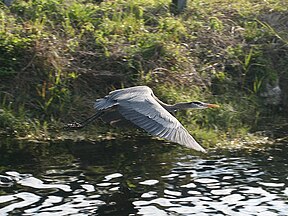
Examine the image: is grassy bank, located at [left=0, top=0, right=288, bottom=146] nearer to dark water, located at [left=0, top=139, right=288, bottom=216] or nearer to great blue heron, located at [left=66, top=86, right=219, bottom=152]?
dark water, located at [left=0, top=139, right=288, bottom=216]

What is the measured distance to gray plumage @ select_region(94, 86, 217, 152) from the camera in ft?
24.4

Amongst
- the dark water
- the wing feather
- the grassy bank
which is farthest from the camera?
the grassy bank

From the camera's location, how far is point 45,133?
940 centimetres

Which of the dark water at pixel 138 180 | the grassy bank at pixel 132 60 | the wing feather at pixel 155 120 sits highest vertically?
the grassy bank at pixel 132 60

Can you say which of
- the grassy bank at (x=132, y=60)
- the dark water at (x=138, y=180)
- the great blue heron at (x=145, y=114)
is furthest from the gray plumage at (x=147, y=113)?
the grassy bank at (x=132, y=60)

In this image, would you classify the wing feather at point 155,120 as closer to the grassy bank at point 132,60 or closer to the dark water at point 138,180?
the dark water at point 138,180

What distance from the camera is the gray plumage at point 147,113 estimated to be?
7.43m

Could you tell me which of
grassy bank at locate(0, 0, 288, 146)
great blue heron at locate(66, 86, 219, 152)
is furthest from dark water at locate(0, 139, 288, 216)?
grassy bank at locate(0, 0, 288, 146)

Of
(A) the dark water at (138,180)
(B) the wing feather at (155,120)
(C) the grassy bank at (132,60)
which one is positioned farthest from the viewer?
(C) the grassy bank at (132,60)

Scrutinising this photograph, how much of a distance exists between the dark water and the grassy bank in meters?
0.80

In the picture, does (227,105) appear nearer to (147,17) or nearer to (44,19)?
(147,17)

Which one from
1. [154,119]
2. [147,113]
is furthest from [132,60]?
[154,119]

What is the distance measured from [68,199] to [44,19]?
456cm

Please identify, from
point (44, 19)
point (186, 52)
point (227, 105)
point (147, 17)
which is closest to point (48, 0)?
point (44, 19)
